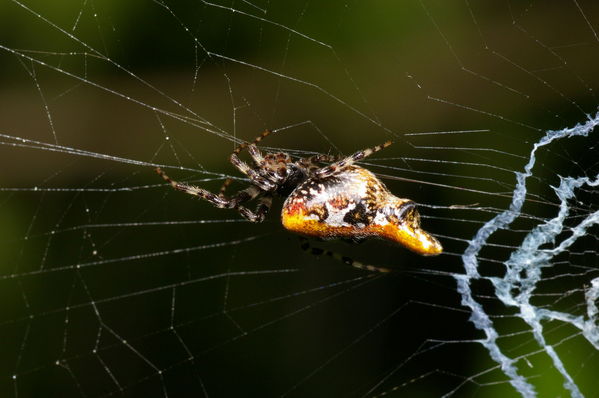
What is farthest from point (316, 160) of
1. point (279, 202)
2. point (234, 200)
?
point (279, 202)

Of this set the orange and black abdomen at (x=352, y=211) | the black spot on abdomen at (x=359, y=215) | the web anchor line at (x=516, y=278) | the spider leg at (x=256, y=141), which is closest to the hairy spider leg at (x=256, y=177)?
the spider leg at (x=256, y=141)

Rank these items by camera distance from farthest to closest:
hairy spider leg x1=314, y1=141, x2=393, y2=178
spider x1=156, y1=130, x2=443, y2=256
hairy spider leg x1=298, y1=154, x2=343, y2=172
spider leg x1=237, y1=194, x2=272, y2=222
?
spider leg x1=237, y1=194, x2=272, y2=222
hairy spider leg x1=298, y1=154, x2=343, y2=172
hairy spider leg x1=314, y1=141, x2=393, y2=178
spider x1=156, y1=130, x2=443, y2=256

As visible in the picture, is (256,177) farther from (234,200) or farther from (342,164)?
(342,164)

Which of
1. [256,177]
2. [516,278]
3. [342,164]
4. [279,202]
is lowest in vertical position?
[279,202]

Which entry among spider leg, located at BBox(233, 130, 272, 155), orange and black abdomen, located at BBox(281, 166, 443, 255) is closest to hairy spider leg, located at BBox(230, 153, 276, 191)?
spider leg, located at BBox(233, 130, 272, 155)

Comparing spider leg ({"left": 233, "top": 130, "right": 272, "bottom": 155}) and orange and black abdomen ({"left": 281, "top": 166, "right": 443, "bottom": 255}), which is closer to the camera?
orange and black abdomen ({"left": 281, "top": 166, "right": 443, "bottom": 255})

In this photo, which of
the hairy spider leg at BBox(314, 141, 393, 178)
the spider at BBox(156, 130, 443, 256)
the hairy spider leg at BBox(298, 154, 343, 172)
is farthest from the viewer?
the hairy spider leg at BBox(298, 154, 343, 172)

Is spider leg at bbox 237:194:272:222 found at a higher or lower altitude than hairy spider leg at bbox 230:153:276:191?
lower

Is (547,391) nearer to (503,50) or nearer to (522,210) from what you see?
(522,210)

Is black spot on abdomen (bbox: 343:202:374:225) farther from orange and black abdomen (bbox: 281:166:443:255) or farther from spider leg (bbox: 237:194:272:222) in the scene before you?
spider leg (bbox: 237:194:272:222)
